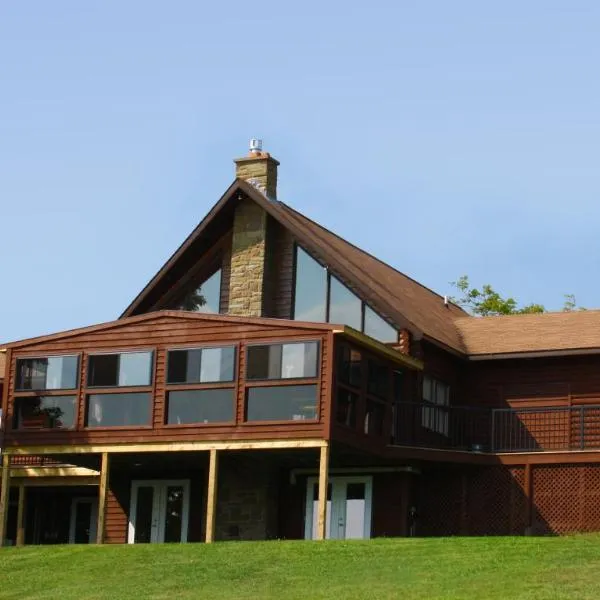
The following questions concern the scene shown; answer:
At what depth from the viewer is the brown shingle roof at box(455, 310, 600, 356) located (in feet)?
112

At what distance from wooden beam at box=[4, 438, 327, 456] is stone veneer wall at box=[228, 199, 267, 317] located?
4194mm

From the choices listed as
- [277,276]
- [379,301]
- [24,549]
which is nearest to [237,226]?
[277,276]

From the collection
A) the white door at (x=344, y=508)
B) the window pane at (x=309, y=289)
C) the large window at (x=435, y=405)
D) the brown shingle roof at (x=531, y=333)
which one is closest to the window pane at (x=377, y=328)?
the window pane at (x=309, y=289)

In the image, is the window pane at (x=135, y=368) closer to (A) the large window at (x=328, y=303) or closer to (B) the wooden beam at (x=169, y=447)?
(B) the wooden beam at (x=169, y=447)

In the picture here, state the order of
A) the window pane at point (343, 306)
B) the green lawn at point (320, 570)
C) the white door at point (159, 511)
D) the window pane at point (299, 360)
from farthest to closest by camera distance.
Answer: the white door at point (159, 511) < the window pane at point (343, 306) < the window pane at point (299, 360) < the green lawn at point (320, 570)

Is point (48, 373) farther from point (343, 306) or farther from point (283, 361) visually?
point (343, 306)

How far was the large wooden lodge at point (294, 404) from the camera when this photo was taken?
1224 inches

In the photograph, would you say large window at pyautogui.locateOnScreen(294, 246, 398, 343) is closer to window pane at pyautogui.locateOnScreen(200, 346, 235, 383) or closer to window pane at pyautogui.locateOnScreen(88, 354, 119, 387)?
window pane at pyautogui.locateOnScreen(200, 346, 235, 383)

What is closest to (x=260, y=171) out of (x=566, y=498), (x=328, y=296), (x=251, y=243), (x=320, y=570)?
(x=251, y=243)

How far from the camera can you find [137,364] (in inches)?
1275

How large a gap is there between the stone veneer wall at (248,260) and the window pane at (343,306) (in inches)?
66.0

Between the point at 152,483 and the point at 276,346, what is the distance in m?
6.51

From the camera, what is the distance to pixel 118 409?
3241 centimetres

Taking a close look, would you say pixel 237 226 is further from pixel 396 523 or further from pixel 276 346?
pixel 396 523
